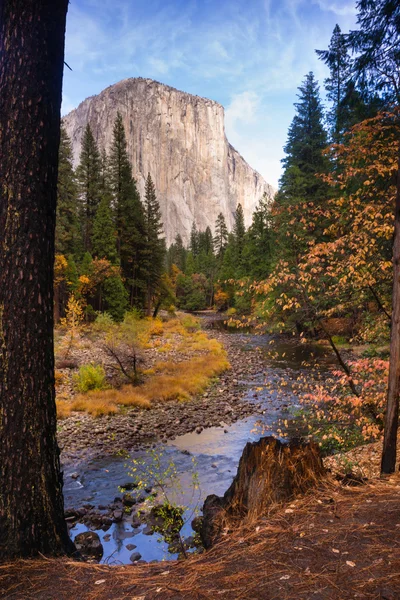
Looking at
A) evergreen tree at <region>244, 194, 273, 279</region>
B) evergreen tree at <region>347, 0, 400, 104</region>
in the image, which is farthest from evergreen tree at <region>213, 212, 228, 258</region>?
evergreen tree at <region>347, 0, 400, 104</region>

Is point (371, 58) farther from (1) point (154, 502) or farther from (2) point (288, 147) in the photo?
(2) point (288, 147)

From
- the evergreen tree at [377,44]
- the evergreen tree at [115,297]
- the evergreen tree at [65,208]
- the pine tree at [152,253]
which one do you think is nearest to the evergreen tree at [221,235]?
the pine tree at [152,253]

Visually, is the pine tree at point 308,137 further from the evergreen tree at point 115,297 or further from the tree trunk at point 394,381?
the tree trunk at point 394,381

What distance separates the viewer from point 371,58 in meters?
4.72

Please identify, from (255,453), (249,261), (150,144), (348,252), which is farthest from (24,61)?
(150,144)

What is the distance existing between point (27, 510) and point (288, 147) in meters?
27.9

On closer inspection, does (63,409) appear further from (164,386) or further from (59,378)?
(164,386)

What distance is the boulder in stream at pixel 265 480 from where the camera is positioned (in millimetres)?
3459

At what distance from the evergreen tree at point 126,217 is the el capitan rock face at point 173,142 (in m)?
126

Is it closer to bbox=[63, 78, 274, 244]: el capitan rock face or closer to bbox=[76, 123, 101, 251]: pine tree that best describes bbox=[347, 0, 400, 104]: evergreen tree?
bbox=[76, 123, 101, 251]: pine tree

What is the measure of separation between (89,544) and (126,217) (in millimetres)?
28170

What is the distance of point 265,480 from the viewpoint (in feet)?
11.6

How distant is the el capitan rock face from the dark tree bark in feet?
512

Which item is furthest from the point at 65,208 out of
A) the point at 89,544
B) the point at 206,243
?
the point at 206,243
